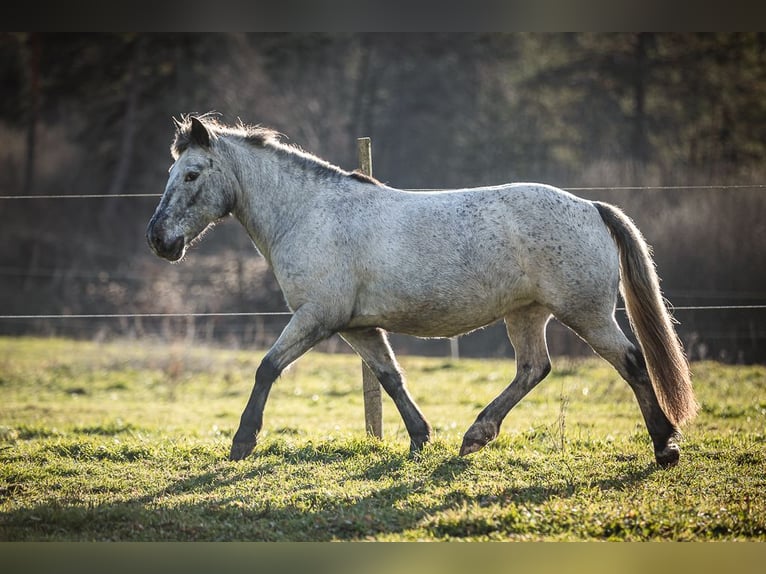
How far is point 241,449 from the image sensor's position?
5887 millimetres

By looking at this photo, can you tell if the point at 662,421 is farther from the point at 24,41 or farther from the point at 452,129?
the point at 24,41

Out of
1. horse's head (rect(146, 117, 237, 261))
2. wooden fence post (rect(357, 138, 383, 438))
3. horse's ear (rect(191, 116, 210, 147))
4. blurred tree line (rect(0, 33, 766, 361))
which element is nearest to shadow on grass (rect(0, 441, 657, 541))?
A: wooden fence post (rect(357, 138, 383, 438))

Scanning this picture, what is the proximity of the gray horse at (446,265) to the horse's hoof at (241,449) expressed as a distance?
1 centimetres

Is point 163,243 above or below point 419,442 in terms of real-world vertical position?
above

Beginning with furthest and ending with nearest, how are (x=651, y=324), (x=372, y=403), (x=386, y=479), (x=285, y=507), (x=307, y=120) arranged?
(x=307, y=120) < (x=372, y=403) < (x=651, y=324) < (x=386, y=479) < (x=285, y=507)

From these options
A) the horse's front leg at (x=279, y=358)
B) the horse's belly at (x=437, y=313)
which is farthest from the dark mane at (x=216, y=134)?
the horse's belly at (x=437, y=313)

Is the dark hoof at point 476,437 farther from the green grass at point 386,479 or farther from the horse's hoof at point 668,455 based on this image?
the horse's hoof at point 668,455

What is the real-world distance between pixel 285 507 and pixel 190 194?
7.84 ft

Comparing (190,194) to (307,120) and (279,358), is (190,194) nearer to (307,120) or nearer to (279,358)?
(279,358)

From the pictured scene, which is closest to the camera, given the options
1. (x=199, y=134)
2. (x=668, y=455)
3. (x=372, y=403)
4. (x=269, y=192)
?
(x=668, y=455)

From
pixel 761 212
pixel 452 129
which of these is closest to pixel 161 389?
pixel 761 212

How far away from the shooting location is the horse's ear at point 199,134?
5.89 meters

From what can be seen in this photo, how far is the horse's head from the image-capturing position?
588 cm

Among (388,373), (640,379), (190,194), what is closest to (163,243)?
(190,194)
